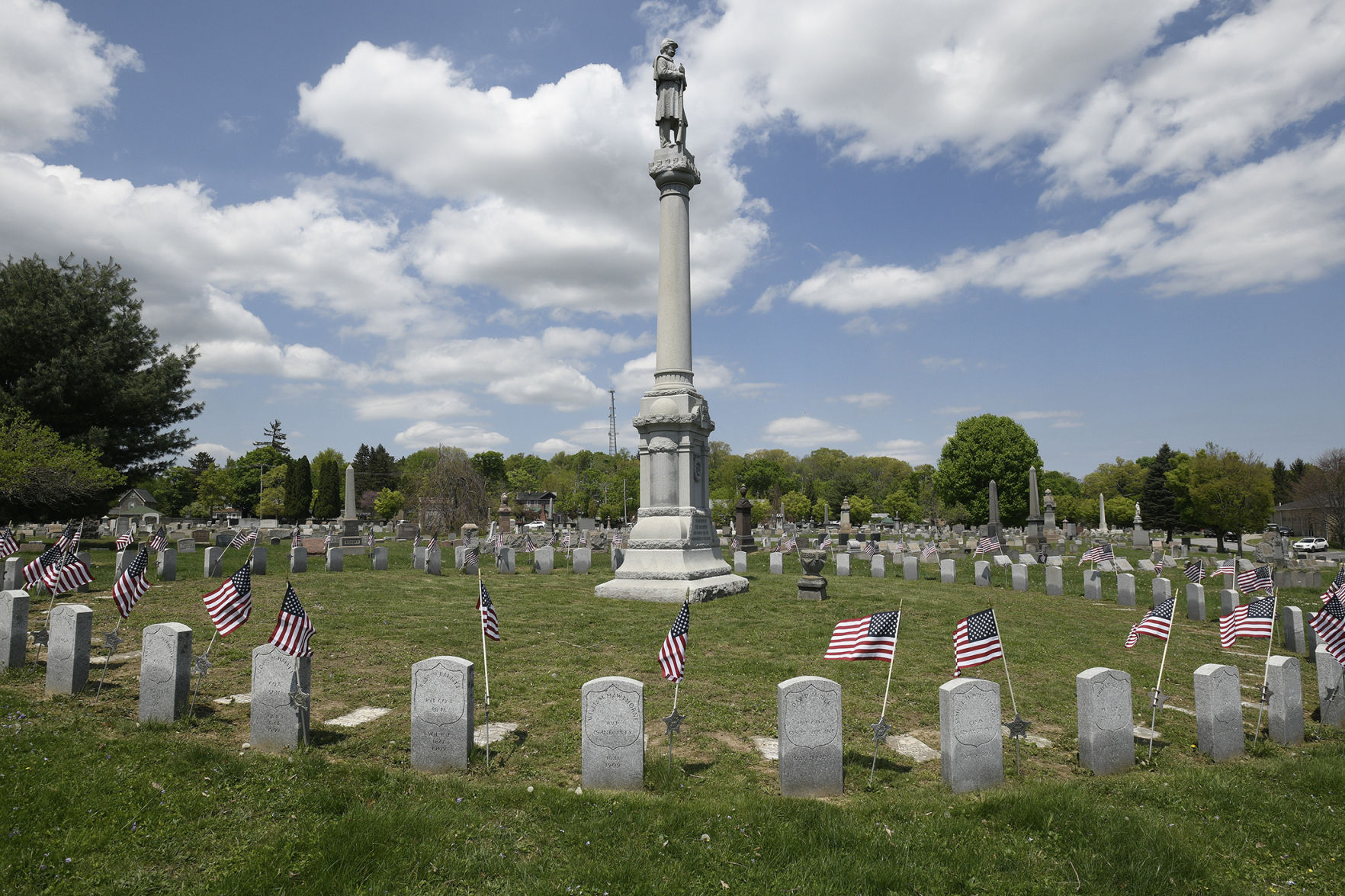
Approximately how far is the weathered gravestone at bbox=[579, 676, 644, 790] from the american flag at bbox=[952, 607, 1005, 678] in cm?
300

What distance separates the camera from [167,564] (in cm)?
1636

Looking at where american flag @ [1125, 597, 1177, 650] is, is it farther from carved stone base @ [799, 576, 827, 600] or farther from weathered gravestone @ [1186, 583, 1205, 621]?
weathered gravestone @ [1186, 583, 1205, 621]

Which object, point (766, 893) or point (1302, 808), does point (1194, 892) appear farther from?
point (766, 893)

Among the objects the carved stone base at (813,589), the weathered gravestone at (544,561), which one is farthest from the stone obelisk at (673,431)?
the weathered gravestone at (544,561)

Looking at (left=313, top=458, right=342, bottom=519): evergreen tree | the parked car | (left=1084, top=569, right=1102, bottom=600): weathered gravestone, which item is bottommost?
the parked car

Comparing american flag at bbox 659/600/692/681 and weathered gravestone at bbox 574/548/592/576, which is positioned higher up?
american flag at bbox 659/600/692/681

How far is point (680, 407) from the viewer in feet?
55.2

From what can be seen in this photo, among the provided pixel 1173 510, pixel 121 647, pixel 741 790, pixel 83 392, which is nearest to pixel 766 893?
pixel 741 790

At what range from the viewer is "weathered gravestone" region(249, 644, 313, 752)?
583 cm

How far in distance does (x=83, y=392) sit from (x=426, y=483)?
96.5 ft

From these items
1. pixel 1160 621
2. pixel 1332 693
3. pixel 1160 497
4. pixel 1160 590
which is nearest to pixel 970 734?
pixel 1160 621

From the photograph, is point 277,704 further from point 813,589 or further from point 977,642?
point 813,589

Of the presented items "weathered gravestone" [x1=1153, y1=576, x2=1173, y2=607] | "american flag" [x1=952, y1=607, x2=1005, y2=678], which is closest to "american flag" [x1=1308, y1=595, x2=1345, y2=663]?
"american flag" [x1=952, y1=607, x2=1005, y2=678]

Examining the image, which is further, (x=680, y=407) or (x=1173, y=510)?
(x=1173, y=510)
